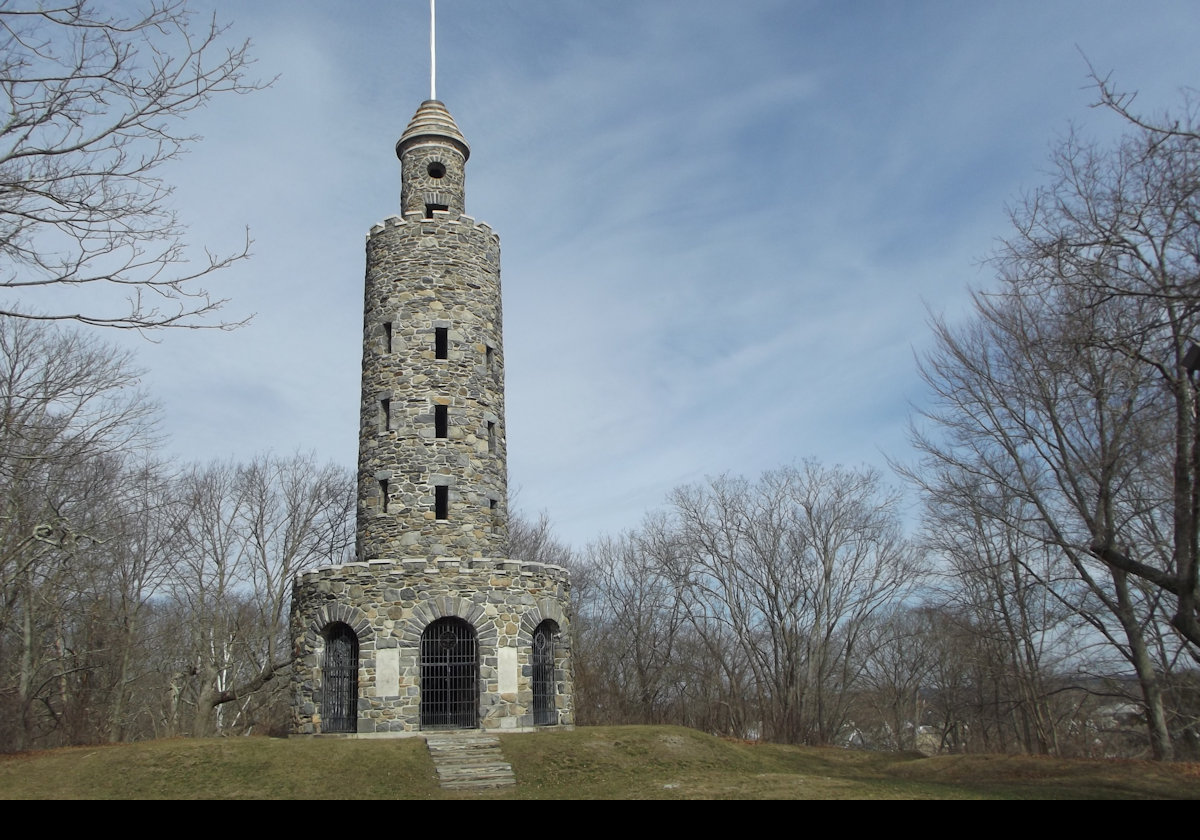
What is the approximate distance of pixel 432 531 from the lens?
21906 millimetres

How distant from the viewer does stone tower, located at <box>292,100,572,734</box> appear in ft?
65.9

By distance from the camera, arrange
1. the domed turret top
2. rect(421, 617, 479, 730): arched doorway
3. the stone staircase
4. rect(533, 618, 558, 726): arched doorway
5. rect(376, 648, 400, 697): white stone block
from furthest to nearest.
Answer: the domed turret top → rect(533, 618, 558, 726): arched doorway → rect(421, 617, 479, 730): arched doorway → rect(376, 648, 400, 697): white stone block → the stone staircase

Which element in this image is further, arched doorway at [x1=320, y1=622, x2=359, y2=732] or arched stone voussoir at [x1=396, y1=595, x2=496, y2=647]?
arched doorway at [x1=320, y1=622, x2=359, y2=732]

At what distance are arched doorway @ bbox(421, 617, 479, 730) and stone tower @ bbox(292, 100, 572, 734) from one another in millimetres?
32

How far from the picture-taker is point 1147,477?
2075cm

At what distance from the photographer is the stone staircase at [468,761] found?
16.8 meters

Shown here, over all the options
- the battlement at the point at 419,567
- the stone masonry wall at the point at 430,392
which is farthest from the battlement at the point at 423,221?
the battlement at the point at 419,567

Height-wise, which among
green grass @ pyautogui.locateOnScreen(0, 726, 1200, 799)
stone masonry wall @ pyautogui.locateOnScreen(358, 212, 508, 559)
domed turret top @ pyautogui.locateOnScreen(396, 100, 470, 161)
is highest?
domed turret top @ pyautogui.locateOnScreen(396, 100, 470, 161)

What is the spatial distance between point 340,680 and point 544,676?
15.2ft

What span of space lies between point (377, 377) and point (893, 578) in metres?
23.9

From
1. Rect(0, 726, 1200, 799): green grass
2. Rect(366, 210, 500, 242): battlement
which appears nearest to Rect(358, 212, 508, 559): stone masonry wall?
Rect(366, 210, 500, 242): battlement

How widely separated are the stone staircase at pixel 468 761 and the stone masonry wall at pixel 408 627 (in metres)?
1.09

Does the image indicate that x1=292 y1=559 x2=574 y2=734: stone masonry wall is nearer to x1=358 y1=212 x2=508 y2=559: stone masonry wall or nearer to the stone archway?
the stone archway

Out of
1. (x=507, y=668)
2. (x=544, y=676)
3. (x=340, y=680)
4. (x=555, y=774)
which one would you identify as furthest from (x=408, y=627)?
(x=555, y=774)
